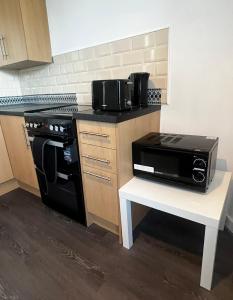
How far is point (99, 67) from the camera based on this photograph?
1.72 metres

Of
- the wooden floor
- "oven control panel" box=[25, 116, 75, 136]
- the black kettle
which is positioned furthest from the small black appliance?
the wooden floor

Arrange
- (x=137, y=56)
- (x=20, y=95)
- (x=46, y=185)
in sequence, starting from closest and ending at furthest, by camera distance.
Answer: (x=137, y=56) < (x=46, y=185) < (x=20, y=95)

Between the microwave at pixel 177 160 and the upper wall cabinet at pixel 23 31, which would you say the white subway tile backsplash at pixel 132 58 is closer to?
the microwave at pixel 177 160

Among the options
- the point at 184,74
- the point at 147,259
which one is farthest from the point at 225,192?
the point at 184,74

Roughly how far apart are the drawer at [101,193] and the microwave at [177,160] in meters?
0.19

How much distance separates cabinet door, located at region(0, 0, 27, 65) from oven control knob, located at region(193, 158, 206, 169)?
1.75 meters

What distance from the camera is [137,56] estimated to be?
1479 mm

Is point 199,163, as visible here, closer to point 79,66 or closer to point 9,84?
point 79,66

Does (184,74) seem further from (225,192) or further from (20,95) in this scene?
(20,95)

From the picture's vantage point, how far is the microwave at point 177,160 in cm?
102

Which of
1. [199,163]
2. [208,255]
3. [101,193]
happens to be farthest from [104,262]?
[199,163]

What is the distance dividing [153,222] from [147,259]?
1.18 ft

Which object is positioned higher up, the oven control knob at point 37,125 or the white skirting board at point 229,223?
the oven control knob at point 37,125

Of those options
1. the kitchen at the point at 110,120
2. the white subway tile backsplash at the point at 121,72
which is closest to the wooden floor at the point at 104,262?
the kitchen at the point at 110,120
